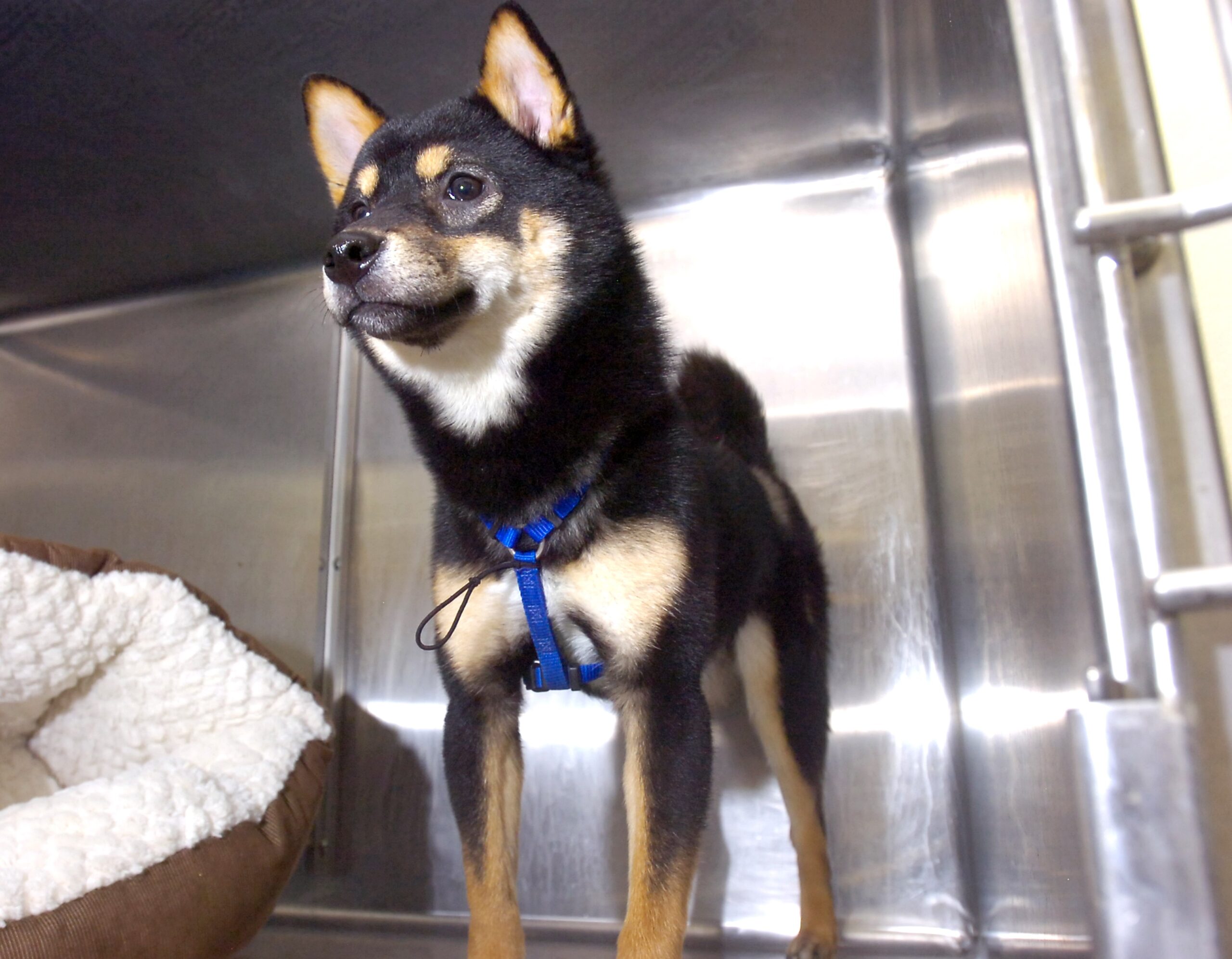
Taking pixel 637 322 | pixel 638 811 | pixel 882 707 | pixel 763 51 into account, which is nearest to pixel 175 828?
pixel 638 811

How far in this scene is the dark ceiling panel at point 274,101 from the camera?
1.49 meters

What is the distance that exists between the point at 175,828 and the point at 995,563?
1.15m

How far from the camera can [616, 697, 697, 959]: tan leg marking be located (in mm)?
1022

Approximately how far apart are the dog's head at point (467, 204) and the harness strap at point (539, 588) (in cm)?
25

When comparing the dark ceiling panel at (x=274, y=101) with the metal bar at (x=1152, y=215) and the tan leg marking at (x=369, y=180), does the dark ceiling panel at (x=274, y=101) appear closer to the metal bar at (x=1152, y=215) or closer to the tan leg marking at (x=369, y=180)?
the tan leg marking at (x=369, y=180)

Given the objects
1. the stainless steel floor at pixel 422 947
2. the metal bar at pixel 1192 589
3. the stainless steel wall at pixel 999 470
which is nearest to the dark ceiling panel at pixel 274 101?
the stainless steel wall at pixel 999 470

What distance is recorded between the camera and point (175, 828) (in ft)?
3.90

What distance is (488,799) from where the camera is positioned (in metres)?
1.18

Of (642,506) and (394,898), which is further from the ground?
(642,506)

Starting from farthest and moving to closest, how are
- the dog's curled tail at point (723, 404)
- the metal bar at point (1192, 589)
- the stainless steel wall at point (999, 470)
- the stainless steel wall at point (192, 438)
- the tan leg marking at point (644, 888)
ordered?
1. the stainless steel wall at point (192, 438)
2. the dog's curled tail at point (723, 404)
3. the tan leg marking at point (644, 888)
4. the stainless steel wall at point (999, 470)
5. the metal bar at point (1192, 589)

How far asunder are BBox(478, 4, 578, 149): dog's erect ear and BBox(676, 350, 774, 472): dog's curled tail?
61 centimetres

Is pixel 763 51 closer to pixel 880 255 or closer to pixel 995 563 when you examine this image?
pixel 880 255

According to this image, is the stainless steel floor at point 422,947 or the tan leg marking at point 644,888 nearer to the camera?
the tan leg marking at point 644,888

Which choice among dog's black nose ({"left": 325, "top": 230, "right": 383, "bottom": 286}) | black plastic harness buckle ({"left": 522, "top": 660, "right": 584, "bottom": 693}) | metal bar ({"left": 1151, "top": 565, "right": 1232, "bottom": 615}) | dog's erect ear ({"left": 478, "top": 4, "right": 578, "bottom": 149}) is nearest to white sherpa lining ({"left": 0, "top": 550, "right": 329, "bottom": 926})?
black plastic harness buckle ({"left": 522, "top": 660, "right": 584, "bottom": 693})
